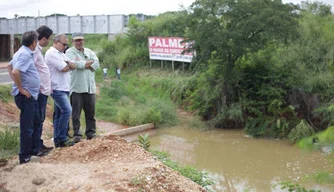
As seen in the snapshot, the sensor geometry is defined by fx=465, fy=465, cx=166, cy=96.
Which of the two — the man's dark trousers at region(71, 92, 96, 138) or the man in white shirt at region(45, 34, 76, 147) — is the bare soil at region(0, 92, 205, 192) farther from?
the man's dark trousers at region(71, 92, 96, 138)

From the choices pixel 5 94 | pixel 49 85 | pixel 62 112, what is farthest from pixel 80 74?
pixel 5 94

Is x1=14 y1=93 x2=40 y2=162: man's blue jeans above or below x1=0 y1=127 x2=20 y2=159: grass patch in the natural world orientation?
above

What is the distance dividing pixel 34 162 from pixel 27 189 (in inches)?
34.6

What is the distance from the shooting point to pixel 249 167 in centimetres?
1212

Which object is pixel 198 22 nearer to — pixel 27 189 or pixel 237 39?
pixel 237 39

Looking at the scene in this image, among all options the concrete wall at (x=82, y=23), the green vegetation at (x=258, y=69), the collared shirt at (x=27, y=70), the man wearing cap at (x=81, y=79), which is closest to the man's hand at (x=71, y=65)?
the man wearing cap at (x=81, y=79)

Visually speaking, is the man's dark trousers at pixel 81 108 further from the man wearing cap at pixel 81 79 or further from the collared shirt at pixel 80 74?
the collared shirt at pixel 80 74

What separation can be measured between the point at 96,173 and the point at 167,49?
1782 centimetres

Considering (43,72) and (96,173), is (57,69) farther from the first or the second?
(96,173)

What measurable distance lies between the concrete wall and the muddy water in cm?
1376

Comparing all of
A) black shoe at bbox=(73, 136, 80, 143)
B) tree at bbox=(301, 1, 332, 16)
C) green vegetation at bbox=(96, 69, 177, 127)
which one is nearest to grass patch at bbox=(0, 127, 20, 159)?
black shoe at bbox=(73, 136, 80, 143)

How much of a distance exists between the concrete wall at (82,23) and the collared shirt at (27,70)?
76.2ft

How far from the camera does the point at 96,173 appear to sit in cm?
558

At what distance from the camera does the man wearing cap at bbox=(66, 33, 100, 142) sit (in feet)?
24.6
